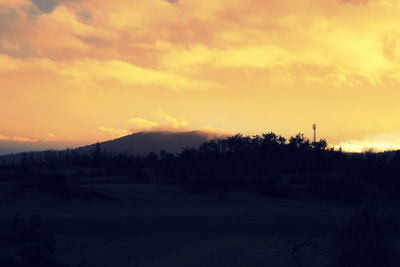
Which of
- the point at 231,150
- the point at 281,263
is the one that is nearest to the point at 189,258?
the point at 281,263

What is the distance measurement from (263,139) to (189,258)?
5873cm

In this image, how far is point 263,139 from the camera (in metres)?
73.2

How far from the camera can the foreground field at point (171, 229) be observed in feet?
51.9

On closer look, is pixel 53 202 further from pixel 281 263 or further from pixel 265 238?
pixel 281 263

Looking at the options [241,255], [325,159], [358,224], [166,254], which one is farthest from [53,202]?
[325,159]

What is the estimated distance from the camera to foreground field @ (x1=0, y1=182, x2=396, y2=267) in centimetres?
1582

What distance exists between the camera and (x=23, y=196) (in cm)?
3347

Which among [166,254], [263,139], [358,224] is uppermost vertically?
[263,139]

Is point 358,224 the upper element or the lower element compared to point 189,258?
upper

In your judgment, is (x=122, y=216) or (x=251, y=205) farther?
(x=251, y=205)

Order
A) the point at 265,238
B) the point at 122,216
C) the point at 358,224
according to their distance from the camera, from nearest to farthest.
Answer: the point at 358,224, the point at 265,238, the point at 122,216

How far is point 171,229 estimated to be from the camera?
858 inches

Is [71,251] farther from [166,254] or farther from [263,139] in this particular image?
[263,139]

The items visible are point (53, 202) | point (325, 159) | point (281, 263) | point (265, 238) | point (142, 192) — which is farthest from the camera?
point (325, 159)
